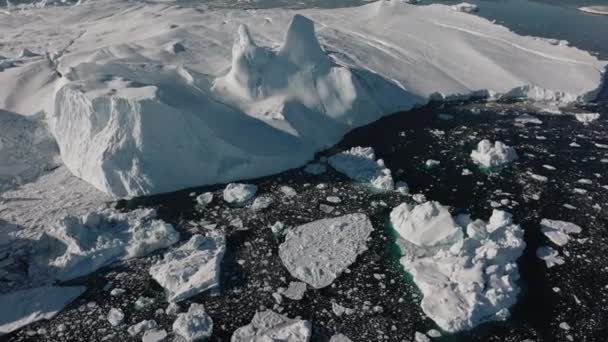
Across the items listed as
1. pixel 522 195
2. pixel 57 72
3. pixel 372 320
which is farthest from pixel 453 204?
pixel 57 72

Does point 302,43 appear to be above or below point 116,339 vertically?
above

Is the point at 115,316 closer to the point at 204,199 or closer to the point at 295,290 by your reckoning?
the point at 295,290

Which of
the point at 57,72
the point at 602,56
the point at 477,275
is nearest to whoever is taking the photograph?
the point at 477,275

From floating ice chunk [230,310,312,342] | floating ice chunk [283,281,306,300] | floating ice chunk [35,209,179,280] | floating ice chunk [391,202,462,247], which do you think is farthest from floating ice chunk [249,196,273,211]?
floating ice chunk [230,310,312,342]

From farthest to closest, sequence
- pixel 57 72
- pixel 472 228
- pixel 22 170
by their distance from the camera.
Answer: pixel 57 72 → pixel 22 170 → pixel 472 228

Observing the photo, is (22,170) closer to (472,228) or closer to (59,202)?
(59,202)

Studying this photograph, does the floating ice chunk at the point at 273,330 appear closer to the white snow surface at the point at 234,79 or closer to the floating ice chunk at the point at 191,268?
the floating ice chunk at the point at 191,268
